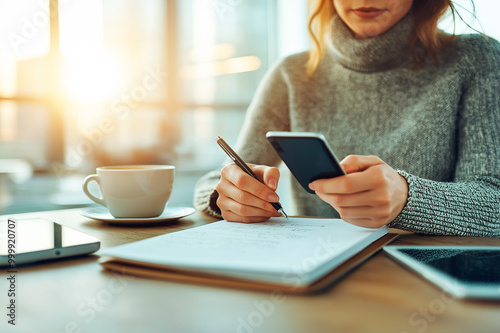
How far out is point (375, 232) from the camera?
54cm

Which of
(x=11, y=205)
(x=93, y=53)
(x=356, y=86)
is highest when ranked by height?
(x=93, y=53)

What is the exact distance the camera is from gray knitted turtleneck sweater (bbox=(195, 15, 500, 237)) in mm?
683

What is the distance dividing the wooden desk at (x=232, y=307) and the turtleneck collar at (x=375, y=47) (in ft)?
2.20

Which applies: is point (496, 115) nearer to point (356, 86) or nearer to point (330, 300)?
point (356, 86)

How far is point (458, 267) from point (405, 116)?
611 mm

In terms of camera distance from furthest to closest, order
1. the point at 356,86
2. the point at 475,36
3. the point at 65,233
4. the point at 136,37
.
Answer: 1. the point at 136,37
2. the point at 356,86
3. the point at 475,36
4. the point at 65,233

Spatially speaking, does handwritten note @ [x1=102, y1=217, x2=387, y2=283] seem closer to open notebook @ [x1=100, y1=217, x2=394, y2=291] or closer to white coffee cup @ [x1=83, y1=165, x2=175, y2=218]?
open notebook @ [x1=100, y1=217, x2=394, y2=291]

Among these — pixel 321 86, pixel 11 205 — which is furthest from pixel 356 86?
pixel 11 205

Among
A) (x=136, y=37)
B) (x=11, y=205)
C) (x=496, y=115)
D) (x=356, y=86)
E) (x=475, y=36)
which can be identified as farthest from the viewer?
(x=136, y=37)

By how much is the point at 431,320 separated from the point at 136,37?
3717 millimetres

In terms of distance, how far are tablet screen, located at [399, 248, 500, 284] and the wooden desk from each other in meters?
0.03

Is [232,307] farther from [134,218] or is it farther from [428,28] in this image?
[428,28]

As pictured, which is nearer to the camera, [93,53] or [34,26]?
[34,26]

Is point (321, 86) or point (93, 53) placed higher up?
point (93, 53)
